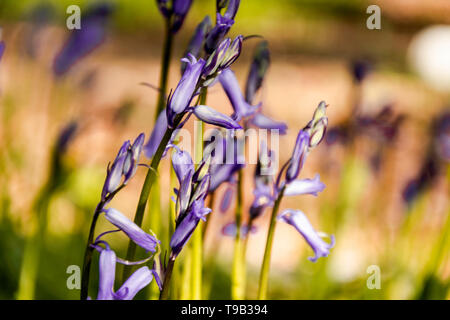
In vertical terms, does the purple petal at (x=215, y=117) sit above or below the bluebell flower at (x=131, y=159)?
above

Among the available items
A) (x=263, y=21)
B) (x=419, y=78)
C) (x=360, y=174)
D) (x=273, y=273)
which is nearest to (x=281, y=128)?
(x=273, y=273)

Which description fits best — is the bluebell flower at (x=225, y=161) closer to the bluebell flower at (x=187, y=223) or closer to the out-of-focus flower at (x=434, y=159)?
the bluebell flower at (x=187, y=223)

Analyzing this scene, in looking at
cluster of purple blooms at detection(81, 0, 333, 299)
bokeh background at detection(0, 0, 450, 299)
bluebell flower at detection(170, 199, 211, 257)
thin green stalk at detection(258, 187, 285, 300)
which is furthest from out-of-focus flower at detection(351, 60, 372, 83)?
bluebell flower at detection(170, 199, 211, 257)

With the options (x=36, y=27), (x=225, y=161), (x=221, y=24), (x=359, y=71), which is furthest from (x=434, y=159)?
(x=36, y=27)

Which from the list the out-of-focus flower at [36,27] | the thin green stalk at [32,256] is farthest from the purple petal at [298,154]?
the out-of-focus flower at [36,27]

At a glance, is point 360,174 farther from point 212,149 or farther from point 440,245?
point 212,149

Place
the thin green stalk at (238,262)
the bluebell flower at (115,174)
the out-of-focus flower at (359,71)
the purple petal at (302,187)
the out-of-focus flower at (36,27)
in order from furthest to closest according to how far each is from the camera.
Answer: the out-of-focus flower at (36,27) < the out-of-focus flower at (359,71) < the thin green stalk at (238,262) < the purple petal at (302,187) < the bluebell flower at (115,174)
